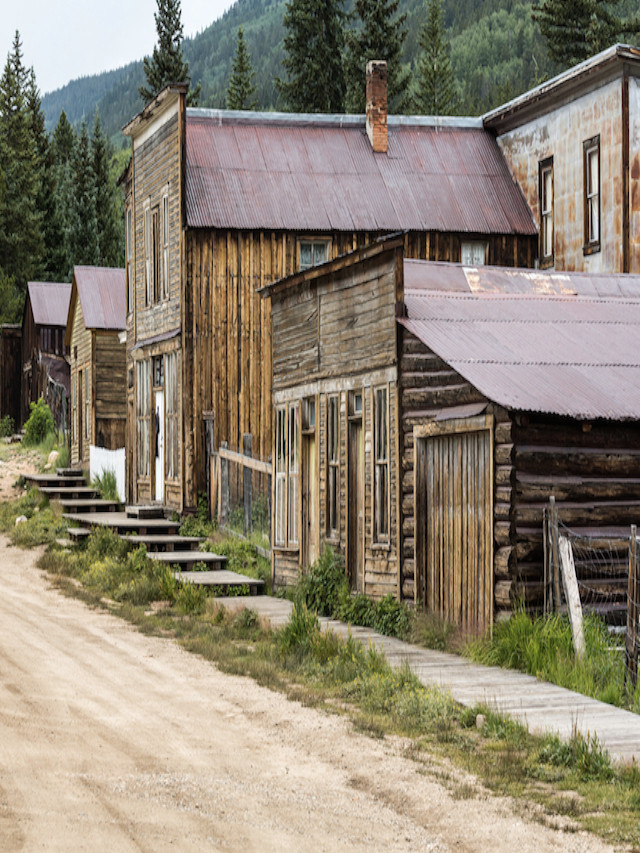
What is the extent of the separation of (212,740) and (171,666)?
3363mm

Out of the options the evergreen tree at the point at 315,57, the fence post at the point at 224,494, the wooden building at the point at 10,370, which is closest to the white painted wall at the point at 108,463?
the fence post at the point at 224,494

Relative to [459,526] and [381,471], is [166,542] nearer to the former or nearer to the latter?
[381,471]

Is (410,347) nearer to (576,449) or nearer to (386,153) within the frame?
(576,449)

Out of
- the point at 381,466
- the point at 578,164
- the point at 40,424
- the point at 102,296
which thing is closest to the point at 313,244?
the point at 578,164

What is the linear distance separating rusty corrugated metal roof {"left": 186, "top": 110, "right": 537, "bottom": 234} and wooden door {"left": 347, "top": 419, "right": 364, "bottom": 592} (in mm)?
8985

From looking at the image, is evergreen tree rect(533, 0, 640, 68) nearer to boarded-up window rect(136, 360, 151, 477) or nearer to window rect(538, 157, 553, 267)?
window rect(538, 157, 553, 267)

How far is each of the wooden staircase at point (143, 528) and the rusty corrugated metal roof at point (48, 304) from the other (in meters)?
13.3

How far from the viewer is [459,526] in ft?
41.4

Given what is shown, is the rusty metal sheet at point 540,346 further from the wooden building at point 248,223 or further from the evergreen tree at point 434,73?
the evergreen tree at point 434,73

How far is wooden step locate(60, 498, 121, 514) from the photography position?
2520 cm

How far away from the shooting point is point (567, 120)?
23.1m

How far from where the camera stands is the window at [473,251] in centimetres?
2430

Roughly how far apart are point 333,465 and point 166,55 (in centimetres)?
4419

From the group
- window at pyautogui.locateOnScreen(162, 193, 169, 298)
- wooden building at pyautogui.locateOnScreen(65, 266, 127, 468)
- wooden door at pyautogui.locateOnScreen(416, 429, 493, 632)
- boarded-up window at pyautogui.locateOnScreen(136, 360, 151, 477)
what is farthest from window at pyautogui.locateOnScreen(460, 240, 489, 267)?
wooden door at pyautogui.locateOnScreen(416, 429, 493, 632)
